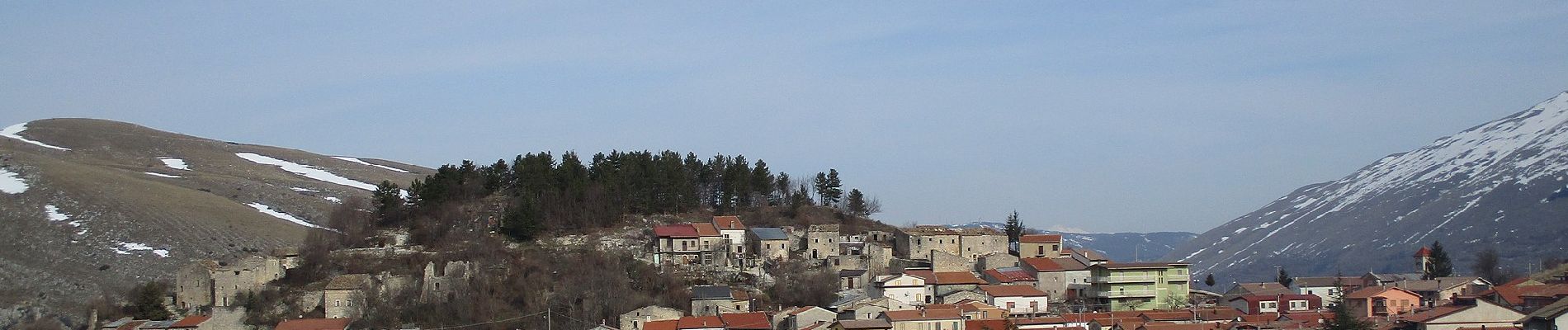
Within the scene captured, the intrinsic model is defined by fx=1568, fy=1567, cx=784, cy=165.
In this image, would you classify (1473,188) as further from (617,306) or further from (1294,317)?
(617,306)

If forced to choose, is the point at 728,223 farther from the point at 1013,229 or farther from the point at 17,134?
the point at 17,134

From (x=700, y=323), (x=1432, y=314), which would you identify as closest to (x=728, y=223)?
(x=700, y=323)

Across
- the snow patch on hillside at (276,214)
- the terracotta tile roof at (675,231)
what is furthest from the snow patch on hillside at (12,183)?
the terracotta tile roof at (675,231)

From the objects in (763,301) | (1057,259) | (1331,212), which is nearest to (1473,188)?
(1331,212)

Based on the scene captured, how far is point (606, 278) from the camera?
62.9m

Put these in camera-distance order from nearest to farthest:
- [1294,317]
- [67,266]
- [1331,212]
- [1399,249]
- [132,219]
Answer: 1. [1294,317]
2. [67,266]
3. [132,219]
4. [1399,249]
5. [1331,212]

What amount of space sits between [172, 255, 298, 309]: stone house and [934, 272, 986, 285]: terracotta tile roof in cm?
2841

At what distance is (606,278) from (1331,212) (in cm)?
15649

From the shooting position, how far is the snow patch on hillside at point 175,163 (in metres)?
130

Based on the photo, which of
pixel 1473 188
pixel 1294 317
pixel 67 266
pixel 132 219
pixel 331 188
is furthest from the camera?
pixel 1473 188

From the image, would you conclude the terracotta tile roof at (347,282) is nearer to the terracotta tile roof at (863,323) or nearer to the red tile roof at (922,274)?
the terracotta tile roof at (863,323)

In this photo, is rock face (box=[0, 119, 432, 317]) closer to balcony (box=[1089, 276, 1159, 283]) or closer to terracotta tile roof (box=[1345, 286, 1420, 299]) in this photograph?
balcony (box=[1089, 276, 1159, 283])

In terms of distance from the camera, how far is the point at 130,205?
96.3 m

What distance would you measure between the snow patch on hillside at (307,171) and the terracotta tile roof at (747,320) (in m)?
80.1
